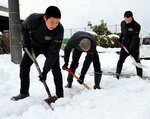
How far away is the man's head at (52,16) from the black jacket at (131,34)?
134 inches

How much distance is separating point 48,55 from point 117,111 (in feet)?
4.25

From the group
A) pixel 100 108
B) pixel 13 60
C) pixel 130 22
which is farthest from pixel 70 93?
pixel 13 60

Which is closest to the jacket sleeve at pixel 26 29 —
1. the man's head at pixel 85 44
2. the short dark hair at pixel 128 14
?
the man's head at pixel 85 44

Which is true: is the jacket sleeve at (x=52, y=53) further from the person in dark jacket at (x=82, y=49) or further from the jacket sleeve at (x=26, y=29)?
the person in dark jacket at (x=82, y=49)

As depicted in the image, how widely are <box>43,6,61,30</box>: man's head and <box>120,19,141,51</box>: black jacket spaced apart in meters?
3.40

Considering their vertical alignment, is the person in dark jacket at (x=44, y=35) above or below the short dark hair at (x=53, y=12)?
below

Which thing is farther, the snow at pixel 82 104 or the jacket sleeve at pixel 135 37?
the jacket sleeve at pixel 135 37

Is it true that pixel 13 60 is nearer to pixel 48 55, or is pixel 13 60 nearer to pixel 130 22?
pixel 130 22

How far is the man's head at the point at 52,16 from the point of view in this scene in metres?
4.85

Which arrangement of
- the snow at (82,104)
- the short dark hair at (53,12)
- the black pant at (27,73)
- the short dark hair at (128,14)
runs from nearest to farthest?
the snow at (82,104) → the short dark hair at (53,12) → the black pant at (27,73) → the short dark hair at (128,14)

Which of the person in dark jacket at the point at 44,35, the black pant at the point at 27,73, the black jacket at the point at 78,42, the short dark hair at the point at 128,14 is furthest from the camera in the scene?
the short dark hair at the point at 128,14

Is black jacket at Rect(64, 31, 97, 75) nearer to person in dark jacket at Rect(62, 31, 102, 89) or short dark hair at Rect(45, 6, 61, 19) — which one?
person in dark jacket at Rect(62, 31, 102, 89)

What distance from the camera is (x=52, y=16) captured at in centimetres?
485

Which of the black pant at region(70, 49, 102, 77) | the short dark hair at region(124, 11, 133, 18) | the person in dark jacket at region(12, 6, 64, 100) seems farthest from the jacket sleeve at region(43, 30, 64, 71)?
the short dark hair at region(124, 11, 133, 18)
